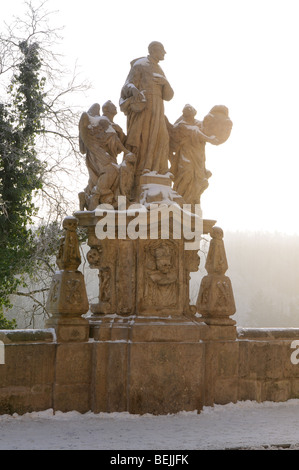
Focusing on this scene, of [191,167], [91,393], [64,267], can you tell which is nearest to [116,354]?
[91,393]

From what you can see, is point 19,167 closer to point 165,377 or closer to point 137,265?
point 137,265

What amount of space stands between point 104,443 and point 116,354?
5.10 feet

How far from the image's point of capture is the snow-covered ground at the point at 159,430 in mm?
5215

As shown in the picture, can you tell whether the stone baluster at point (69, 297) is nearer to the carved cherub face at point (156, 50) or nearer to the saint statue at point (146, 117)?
the saint statue at point (146, 117)

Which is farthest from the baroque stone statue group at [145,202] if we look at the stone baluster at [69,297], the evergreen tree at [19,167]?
the evergreen tree at [19,167]

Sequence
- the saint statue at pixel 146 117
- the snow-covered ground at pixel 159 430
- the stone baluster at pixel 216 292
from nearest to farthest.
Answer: the snow-covered ground at pixel 159 430
the stone baluster at pixel 216 292
the saint statue at pixel 146 117

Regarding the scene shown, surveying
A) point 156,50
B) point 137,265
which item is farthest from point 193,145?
point 137,265

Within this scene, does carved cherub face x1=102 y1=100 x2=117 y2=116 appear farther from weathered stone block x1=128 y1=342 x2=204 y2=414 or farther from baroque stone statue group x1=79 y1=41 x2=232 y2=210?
weathered stone block x1=128 y1=342 x2=204 y2=414

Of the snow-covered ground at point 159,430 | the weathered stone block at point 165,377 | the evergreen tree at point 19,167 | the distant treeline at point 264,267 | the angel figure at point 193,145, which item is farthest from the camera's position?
the distant treeline at point 264,267

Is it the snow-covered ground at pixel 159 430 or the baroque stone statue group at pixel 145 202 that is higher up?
the baroque stone statue group at pixel 145 202

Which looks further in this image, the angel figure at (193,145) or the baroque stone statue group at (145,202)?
the angel figure at (193,145)

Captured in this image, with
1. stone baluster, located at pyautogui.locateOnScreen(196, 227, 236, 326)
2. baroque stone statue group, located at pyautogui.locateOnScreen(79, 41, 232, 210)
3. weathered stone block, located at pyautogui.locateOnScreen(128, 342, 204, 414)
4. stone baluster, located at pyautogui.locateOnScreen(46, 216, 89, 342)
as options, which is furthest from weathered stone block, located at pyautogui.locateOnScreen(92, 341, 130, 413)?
baroque stone statue group, located at pyautogui.locateOnScreen(79, 41, 232, 210)
